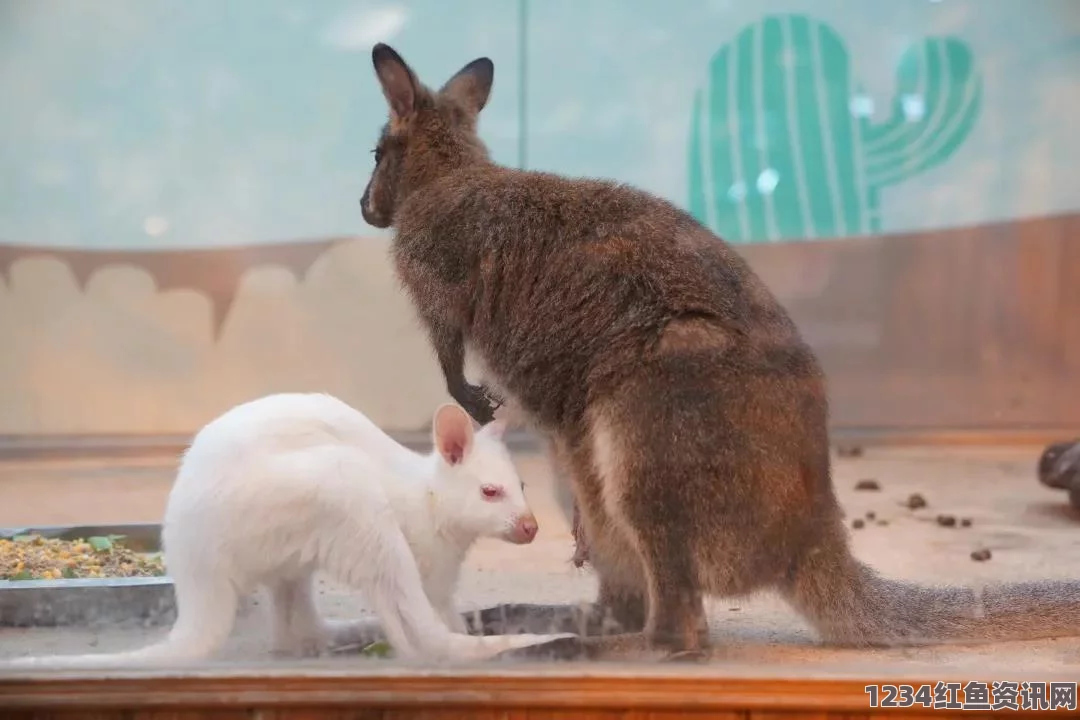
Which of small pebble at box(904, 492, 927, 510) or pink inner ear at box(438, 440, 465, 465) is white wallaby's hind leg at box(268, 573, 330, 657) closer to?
pink inner ear at box(438, 440, 465, 465)

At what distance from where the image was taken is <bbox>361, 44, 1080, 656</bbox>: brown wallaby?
1.63 m

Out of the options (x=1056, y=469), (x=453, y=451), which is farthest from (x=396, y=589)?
(x=1056, y=469)

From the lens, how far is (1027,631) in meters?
1.75

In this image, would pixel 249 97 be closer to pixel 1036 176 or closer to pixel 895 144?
pixel 895 144

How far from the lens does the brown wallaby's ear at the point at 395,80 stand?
67.6 inches

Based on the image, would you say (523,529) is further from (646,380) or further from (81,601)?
(81,601)

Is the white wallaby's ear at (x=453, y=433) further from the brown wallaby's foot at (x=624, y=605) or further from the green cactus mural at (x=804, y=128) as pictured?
the green cactus mural at (x=804, y=128)

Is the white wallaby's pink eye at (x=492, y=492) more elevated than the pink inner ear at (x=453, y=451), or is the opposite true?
the pink inner ear at (x=453, y=451)

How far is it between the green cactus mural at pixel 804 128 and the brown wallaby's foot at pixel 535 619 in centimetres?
90

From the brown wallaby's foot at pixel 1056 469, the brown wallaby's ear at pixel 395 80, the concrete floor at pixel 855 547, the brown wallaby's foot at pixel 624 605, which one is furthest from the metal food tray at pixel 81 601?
the brown wallaby's foot at pixel 1056 469

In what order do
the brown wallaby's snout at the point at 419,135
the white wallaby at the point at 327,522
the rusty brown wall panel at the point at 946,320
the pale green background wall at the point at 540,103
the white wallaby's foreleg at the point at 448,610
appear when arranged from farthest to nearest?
the rusty brown wall panel at the point at 946,320
the pale green background wall at the point at 540,103
the brown wallaby's snout at the point at 419,135
the white wallaby's foreleg at the point at 448,610
the white wallaby at the point at 327,522

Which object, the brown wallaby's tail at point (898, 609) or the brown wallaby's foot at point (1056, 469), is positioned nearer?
the brown wallaby's tail at point (898, 609)

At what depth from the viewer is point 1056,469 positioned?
9.99ft

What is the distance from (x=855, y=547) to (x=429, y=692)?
3.06 ft
